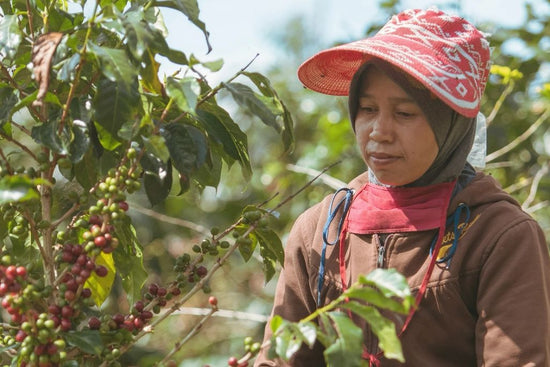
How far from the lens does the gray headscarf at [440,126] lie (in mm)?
1435

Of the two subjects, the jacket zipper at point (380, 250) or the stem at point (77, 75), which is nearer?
the stem at point (77, 75)

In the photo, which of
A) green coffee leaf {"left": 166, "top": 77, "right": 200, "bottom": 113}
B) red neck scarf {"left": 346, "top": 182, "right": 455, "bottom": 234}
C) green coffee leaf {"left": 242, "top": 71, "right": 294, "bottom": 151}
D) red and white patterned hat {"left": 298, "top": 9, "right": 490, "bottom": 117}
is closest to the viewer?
green coffee leaf {"left": 166, "top": 77, "right": 200, "bottom": 113}

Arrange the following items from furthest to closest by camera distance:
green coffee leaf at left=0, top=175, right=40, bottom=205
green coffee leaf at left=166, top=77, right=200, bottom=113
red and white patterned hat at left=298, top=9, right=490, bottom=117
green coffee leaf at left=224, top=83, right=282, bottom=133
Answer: red and white patterned hat at left=298, top=9, right=490, bottom=117, green coffee leaf at left=224, top=83, right=282, bottom=133, green coffee leaf at left=166, top=77, right=200, bottom=113, green coffee leaf at left=0, top=175, right=40, bottom=205

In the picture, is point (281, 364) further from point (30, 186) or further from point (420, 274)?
point (30, 186)

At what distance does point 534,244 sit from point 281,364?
22.9 inches

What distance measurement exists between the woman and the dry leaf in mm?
594

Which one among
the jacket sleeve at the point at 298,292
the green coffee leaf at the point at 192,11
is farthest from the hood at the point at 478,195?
the green coffee leaf at the point at 192,11

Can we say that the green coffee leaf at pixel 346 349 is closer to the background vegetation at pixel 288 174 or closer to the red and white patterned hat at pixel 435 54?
the red and white patterned hat at pixel 435 54

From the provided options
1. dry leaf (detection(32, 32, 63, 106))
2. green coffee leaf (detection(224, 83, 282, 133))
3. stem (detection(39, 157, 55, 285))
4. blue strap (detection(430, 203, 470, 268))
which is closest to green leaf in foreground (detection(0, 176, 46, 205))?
dry leaf (detection(32, 32, 63, 106))

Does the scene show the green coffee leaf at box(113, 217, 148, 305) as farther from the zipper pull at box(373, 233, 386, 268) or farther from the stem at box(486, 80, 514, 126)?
the stem at box(486, 80, 514, 126)

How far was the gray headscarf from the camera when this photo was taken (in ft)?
4.71

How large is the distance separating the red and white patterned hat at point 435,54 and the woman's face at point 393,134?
6cm

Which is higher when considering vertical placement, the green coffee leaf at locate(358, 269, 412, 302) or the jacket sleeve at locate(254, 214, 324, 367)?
the green coffee leaf at locate(358, 269, 412, 302)

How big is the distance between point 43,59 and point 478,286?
86 cm
